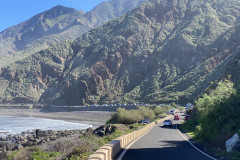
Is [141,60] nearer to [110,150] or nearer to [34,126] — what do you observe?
[34,126]

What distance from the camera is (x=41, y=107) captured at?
13075cm

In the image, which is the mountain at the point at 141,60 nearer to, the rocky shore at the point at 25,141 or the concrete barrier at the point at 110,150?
the rocky shore at the point at 25,141

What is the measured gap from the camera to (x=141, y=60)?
129500 millimetres

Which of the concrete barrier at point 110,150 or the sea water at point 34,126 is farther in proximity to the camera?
the sea water at point 34,126

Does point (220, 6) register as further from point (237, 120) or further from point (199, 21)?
point (237, 120)

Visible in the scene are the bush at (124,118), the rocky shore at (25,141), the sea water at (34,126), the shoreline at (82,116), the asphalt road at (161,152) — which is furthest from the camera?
the shoreline at (82,116)

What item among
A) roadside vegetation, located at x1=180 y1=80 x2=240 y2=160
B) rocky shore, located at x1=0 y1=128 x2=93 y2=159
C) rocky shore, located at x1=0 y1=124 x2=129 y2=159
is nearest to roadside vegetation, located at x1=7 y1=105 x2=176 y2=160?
rocky shore, located at x1=0 y1=124 x2=129 y2=159

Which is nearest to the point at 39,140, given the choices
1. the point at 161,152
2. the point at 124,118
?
the point at 124,118

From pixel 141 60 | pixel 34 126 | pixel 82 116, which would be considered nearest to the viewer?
pixel 34 126

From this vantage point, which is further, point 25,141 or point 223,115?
point 25,141

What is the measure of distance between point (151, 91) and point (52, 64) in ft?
265

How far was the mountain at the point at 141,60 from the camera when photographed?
103m

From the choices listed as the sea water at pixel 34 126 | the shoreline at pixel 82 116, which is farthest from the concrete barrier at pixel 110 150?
the shoreline at pixel 82 116

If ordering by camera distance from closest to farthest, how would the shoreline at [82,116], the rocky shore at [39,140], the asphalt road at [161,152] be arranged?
the asphalt road at [161,152], the rocky shore at [39,140], the shoreline at [82,116]
